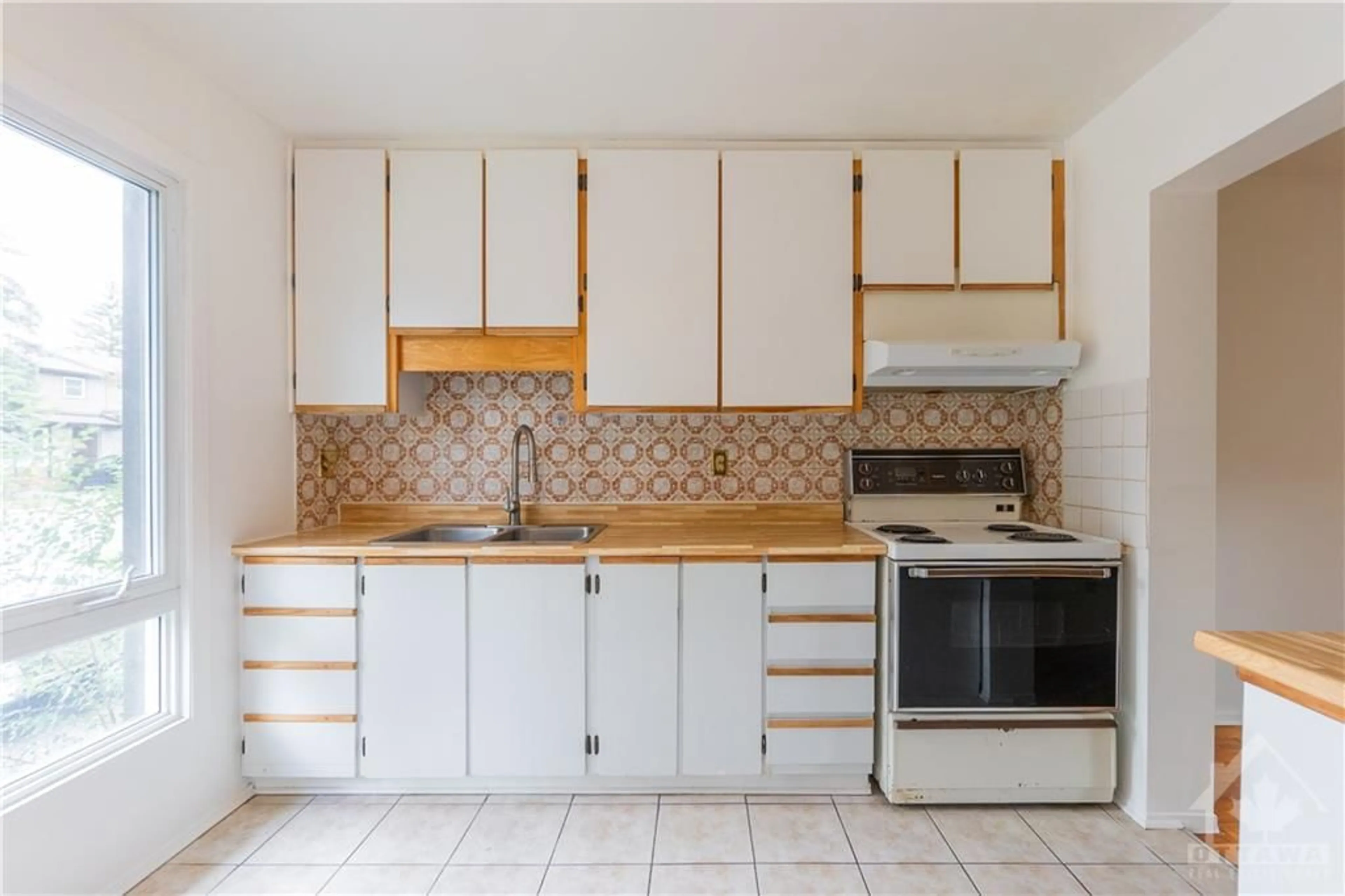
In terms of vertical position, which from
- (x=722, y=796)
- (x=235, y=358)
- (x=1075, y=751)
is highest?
(x=235, y=358)

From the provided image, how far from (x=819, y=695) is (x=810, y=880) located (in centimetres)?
56

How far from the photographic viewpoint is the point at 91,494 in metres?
1.86

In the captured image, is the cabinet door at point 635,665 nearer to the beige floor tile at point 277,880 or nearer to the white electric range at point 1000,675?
the white electric range at point 1000,675

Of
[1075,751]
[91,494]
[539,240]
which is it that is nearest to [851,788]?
[1075,751]

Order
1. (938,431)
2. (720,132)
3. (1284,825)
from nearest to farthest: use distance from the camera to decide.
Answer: (1284,825) → (720,132) → (938,431)

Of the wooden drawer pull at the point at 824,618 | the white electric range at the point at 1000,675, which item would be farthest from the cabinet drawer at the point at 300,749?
the white electric range at the point at 1000,675

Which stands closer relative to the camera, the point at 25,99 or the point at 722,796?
the point at 25,99

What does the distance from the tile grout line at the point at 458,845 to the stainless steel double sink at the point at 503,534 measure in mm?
922

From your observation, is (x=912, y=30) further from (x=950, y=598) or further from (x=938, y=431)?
(x=950, y=598)

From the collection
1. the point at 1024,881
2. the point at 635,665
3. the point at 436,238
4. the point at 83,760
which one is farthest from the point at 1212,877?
the point at 436,238

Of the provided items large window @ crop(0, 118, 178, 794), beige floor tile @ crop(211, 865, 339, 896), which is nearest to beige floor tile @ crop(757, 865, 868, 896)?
beige floor tile @ crop(211, 865, 339, 896)

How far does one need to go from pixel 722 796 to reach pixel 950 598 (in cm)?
103

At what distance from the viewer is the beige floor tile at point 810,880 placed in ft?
6.02

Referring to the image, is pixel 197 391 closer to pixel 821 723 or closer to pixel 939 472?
pixel 821 723
